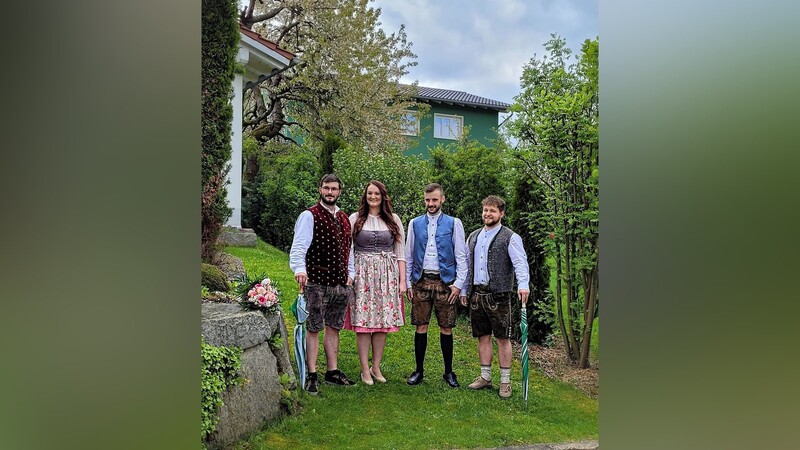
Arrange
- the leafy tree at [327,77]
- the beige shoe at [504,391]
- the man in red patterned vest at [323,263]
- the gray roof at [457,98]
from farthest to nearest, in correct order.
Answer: the leafy tree at [327,77] < the gray roof at [457,98] < the beige shoe at [504,391] < the man in red patterned vest at [323,263]

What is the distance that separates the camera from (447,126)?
20.4 ft

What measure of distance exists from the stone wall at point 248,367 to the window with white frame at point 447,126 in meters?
3.06

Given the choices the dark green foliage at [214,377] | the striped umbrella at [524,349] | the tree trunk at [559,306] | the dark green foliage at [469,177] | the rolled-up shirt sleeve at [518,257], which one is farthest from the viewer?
the dark green foliage at [469,177]

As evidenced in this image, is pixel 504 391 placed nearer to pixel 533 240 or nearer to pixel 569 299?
pixel 569 299

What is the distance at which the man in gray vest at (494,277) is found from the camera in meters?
4.37

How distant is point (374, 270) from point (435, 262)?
17.6 inches

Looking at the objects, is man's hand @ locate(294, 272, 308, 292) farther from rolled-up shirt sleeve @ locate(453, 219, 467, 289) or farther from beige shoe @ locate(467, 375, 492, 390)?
beige shoe @ locate(467, 375, 492, 390)

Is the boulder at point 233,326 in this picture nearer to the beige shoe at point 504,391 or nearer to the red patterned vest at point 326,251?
the red patterned vest at point 326,251

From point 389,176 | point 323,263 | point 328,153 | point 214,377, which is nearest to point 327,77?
point 328,153

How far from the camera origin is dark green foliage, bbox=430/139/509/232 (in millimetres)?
5441

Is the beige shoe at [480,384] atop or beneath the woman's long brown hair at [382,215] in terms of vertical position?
A: beneath

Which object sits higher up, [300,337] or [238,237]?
[238,237]

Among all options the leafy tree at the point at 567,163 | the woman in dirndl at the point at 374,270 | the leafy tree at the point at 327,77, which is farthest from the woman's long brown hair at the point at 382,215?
the leafy tree at the point at 327,77
